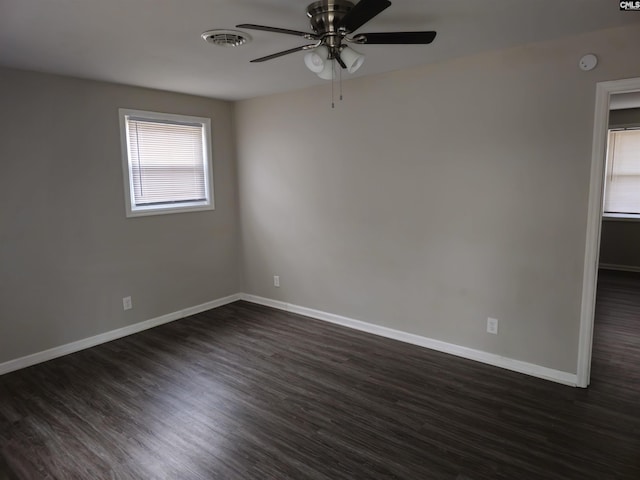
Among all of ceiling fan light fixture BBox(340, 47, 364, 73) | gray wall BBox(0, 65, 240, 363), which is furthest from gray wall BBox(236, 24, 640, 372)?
gray wall BBox(0, 65, 240, 363)

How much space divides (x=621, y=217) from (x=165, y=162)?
21.8ft

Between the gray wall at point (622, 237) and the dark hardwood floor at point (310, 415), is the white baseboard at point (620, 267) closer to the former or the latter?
the gray wall at point (622, 237)

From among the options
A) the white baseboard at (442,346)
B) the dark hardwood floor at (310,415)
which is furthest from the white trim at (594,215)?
the dark hardwood floor at (310,415)

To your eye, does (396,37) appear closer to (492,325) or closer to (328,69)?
(328,69)

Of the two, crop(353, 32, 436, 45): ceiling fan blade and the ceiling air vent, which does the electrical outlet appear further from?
the ceiling air vent

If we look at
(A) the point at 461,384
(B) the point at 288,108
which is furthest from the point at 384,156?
(A) the point at 461,384

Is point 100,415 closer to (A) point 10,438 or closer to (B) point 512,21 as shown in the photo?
(A) point 10,438

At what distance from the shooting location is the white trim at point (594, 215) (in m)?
2.60

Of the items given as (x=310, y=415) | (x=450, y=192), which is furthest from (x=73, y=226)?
(x=450, y=192)

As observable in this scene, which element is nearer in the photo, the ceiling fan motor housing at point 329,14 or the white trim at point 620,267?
the ceiling fan motor housing at point 329,14

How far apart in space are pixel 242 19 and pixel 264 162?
2.45 meters

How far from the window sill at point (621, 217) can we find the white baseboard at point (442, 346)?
4.44 metres

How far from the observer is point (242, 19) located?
2244 millimetres

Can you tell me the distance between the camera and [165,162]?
430cm
